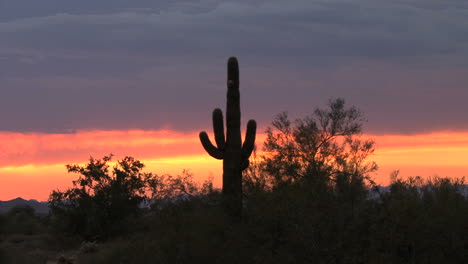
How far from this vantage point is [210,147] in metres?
27.7

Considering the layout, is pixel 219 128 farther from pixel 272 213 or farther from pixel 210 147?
pixel 272 213

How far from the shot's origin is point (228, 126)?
91.0 feet

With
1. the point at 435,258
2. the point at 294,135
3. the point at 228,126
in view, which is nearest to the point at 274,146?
the point at 294,135

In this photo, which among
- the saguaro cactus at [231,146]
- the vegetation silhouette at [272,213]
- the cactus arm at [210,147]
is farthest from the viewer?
the cactus arm at [210,147]

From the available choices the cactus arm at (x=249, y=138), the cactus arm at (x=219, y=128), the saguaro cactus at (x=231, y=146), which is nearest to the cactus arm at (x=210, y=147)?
the saguaro cactus at (x=231, y=146)

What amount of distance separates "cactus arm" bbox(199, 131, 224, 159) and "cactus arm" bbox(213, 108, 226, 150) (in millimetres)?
245

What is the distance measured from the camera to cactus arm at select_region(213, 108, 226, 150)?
2725 cm

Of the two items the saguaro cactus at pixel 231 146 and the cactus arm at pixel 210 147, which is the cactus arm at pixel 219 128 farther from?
the cactus arm at pixel 210 147

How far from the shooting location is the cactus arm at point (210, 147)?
27.5 meters

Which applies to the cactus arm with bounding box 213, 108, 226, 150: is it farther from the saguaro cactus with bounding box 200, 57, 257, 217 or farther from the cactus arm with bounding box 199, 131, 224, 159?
the cactus arm with bounding box 199, 131, 224, 159

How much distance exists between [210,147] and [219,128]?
3.20 ft

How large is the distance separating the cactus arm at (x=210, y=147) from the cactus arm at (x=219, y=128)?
0.24 meters

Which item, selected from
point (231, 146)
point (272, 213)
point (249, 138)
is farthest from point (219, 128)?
point (272, 213)

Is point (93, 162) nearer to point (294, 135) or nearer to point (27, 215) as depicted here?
point (294, 135)
